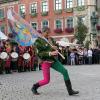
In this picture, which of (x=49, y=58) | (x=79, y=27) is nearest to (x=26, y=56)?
(x=49, y=58)

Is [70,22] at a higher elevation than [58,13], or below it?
below

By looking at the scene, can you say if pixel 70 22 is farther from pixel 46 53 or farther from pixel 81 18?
pixel 46 53

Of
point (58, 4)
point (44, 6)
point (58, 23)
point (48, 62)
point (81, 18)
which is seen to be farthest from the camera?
point (44, 6)

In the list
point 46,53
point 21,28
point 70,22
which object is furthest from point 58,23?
point 46,53

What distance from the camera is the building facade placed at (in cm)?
6612

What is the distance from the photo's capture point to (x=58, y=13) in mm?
69438

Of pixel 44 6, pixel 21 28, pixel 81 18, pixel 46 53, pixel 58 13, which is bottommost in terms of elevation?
pixel 81 18

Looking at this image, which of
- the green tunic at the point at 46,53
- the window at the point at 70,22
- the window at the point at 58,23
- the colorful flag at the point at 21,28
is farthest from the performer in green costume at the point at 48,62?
the window at the point at 58,23

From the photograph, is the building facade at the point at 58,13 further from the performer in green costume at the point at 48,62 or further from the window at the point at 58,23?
the performer in green costume at the point at 48,62

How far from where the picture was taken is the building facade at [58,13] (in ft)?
217

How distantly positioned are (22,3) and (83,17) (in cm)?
1187

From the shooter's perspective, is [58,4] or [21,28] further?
[58,4]

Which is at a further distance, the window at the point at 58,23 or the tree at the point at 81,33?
the window at the point at 58,23

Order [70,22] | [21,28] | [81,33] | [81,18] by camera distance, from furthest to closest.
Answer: [70,22], [81,18], [81,33], [21,28]
